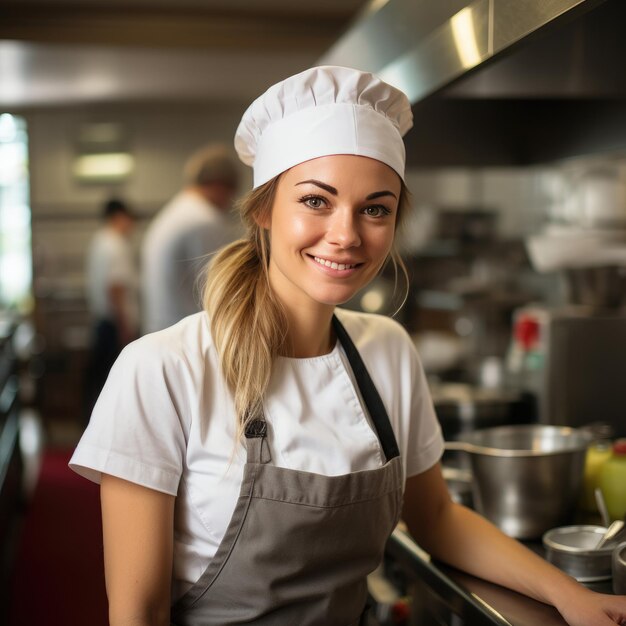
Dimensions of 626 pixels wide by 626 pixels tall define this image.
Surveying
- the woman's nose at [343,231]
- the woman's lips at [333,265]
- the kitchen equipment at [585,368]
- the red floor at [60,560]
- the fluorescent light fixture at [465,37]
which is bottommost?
the red floor at [60,560]

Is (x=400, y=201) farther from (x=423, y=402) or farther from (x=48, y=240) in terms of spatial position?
(x=48, y=240)

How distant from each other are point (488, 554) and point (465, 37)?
2.83 feet

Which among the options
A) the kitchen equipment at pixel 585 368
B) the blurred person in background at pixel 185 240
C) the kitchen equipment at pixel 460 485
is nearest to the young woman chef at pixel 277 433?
the kitchen equipment at pixel 460 485

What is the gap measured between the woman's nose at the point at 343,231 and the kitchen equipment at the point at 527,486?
0.57 meters

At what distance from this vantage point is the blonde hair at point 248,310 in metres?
1.35

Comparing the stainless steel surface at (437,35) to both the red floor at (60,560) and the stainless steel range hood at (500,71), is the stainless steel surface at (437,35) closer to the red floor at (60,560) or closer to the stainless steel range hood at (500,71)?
the stainless steel range hood at (500,71)

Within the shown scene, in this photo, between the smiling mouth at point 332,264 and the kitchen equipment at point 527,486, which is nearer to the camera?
the smiling mouth at point 332,264

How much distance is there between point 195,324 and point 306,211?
0.27 m

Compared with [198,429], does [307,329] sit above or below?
above

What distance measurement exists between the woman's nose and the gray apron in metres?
0.31

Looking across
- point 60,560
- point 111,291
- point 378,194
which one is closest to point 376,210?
point 378,194

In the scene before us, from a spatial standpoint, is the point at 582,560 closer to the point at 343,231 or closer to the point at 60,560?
the point at 343,231

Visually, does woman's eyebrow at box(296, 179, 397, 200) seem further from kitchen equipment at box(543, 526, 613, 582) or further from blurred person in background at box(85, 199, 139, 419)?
blurred person in background at box(85, 199, 139, 419)

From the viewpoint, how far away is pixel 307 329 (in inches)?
58.0
